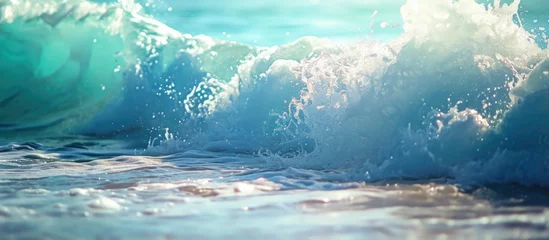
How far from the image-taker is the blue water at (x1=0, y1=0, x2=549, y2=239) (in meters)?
2.82

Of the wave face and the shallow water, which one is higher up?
the wave face

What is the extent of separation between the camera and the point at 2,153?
7.53 metres

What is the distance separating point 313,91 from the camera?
638 centimetres

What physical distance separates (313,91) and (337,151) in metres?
0.97

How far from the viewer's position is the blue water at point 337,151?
2.82m

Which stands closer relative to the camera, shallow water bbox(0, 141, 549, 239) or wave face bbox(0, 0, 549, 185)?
shallow water bbox(0, 141, 549, 239)

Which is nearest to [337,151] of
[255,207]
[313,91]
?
[313,91]

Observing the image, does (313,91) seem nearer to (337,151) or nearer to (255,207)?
(337,151)

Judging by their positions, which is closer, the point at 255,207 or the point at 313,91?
the point at 255,207

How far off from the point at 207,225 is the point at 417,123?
3061 millimetres

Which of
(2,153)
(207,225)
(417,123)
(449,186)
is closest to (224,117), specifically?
(2,153)

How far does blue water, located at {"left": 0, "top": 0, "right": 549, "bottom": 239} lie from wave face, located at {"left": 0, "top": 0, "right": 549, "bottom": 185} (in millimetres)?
17

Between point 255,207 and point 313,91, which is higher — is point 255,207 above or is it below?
below

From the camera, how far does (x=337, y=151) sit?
567 centimetres
